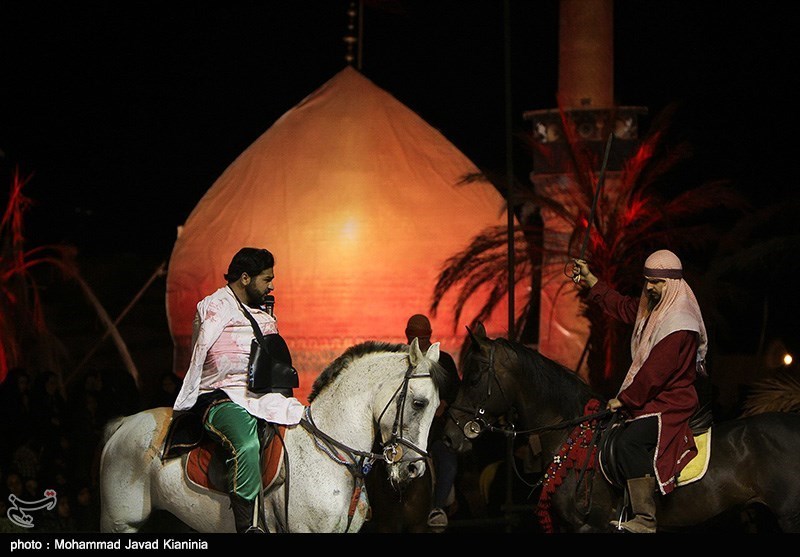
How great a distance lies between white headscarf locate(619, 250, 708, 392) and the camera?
7.14 meters

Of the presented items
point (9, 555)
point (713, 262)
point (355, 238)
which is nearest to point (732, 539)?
point (9, 555)

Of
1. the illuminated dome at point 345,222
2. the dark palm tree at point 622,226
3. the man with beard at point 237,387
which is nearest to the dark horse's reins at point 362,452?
the man with beard at point 237,387

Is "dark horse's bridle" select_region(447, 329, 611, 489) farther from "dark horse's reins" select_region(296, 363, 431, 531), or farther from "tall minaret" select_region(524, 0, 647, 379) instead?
"tall minaret" select_region(524, 0, 647, 379)

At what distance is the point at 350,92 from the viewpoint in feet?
54.2

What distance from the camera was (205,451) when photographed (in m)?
7.20

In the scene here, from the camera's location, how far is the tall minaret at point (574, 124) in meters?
15.9

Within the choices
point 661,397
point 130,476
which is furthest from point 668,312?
point 130,476

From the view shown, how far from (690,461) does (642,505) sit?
37 centimetres

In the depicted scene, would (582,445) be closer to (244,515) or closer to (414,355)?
(414,355)

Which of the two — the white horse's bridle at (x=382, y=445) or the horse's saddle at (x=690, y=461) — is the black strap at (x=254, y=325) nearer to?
→ the white horse's bridle at (x=382, y=445)

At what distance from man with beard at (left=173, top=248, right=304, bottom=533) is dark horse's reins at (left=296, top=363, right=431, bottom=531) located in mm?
134

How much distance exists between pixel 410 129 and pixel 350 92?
2.72 feet

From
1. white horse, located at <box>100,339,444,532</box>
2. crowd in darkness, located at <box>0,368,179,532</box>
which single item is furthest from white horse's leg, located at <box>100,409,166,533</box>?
crowd in darkness, located at <box>0,368,179,532</box>

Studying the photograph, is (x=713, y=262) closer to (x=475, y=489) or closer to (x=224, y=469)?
(x=475, y=489)
